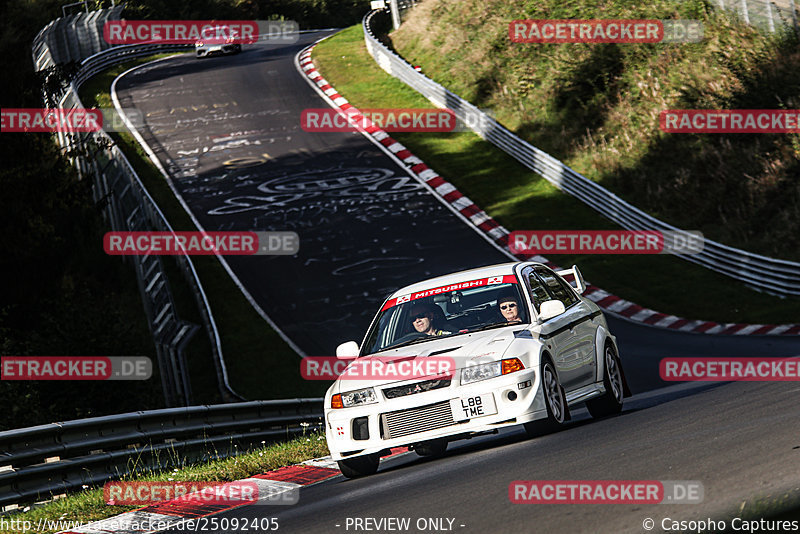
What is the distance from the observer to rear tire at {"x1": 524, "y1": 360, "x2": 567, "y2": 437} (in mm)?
8555

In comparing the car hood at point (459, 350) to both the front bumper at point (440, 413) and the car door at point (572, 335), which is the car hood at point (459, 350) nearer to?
the front bumper at point (440, 413)

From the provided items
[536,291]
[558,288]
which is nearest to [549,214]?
[558,288]

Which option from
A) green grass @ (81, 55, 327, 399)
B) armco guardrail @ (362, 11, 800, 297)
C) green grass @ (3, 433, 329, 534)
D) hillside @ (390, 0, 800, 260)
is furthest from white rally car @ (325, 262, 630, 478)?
hillside @ (390, 0, 800, 260)

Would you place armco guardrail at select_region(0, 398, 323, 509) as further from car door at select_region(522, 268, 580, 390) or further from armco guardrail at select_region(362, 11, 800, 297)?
armco guardrail at select_region(362, 11, 800, 297)

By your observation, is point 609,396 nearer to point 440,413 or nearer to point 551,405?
point 551,405

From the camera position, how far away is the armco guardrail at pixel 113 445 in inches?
358

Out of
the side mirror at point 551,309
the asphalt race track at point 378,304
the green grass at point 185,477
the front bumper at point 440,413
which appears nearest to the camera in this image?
the asphalt race track at point 378,304

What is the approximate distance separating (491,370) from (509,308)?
107cm

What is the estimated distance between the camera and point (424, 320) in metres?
9.39

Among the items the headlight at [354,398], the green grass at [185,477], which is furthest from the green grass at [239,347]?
the headlight at [354,398]

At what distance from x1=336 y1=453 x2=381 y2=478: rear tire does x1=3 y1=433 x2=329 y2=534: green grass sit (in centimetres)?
71

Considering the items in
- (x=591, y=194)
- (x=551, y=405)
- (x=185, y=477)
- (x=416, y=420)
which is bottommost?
(x=591, y=194)

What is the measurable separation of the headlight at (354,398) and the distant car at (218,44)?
48.2 m

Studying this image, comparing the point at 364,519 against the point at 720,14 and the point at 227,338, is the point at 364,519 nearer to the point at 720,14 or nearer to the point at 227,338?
the point at 227,338
